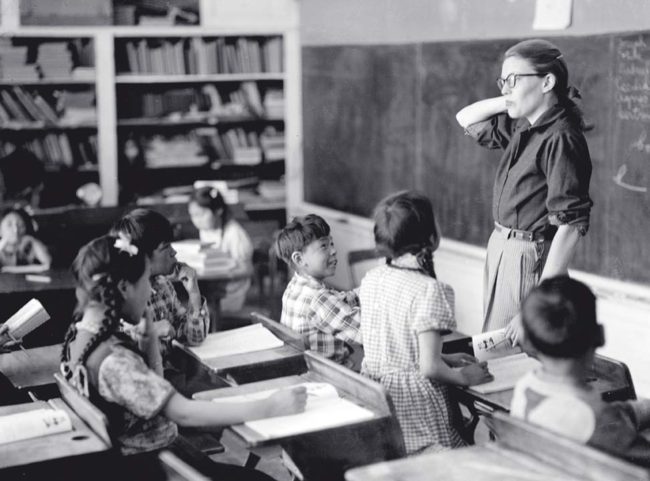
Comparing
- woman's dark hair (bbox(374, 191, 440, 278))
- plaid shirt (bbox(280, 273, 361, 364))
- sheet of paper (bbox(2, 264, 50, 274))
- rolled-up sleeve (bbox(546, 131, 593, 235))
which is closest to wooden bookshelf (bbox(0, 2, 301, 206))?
sheet of paper (bbox(2, 264, 50, 274))

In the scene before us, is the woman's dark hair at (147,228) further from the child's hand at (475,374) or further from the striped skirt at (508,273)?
the striped skirt at (508,273)

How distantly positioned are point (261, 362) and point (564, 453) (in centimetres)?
114

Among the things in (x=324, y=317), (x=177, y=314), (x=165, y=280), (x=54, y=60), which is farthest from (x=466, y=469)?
(x=54, y=60)

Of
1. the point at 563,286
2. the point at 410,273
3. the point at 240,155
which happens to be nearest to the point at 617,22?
the point at 410,273

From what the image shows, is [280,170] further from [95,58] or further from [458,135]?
[458,135]

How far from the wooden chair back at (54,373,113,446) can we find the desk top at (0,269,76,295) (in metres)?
2.12

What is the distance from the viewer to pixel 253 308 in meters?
6.68

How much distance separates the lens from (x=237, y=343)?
2.99 m

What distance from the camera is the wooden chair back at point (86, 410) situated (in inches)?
85.5

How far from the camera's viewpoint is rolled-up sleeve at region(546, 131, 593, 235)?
292cm

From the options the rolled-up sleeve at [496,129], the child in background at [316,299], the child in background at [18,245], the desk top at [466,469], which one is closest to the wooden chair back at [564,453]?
the desk top at [466,469]

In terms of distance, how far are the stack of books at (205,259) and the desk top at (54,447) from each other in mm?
2699

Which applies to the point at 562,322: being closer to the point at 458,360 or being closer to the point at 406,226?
the point at 406,226

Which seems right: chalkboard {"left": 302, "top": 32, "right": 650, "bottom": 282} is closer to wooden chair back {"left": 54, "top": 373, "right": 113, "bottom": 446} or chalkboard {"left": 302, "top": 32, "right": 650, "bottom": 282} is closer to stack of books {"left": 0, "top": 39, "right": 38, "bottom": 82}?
stack of books {"left": 0, "top": 39, "right": 38, "bottom": 82}
